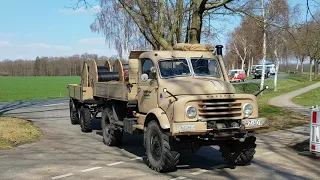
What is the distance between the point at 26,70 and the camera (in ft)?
434

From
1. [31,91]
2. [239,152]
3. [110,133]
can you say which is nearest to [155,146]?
[239,152]

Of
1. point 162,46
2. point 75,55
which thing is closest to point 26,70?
point 75,55

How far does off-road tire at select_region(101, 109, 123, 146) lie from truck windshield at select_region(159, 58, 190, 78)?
267 centimetres

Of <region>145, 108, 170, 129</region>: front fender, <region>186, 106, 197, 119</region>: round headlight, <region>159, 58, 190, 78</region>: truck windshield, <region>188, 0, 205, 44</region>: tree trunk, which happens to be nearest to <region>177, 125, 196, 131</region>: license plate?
<region>186, 106, 197, 119</region>: round headlight

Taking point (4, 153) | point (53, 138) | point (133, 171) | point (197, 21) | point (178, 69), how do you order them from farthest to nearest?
point (197, 21) → point (53, 138) → point (4, 153) → point (178, 69) → point (133, 171)

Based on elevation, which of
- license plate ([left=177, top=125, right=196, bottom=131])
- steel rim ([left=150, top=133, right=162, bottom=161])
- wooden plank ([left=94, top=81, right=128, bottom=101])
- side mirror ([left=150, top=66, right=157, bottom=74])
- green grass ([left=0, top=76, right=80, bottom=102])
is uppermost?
side mirror ([left=150, top=66, right=157, bottom=74])

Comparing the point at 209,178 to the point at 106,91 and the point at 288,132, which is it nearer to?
the point at 106,91

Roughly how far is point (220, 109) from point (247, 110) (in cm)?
61

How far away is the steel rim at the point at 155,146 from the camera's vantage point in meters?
7.88

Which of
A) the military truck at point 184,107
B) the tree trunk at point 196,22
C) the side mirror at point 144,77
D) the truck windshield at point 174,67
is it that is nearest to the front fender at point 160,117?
the military truck at point 184,107

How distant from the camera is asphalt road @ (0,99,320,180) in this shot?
24.6ft

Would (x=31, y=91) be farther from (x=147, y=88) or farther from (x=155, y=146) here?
(x=155, y=146)

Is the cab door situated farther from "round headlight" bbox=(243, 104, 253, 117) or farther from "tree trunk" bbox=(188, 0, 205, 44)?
"tree trunk" bbox=(188, 0, 205, 44)

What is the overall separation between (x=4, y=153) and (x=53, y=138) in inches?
105
